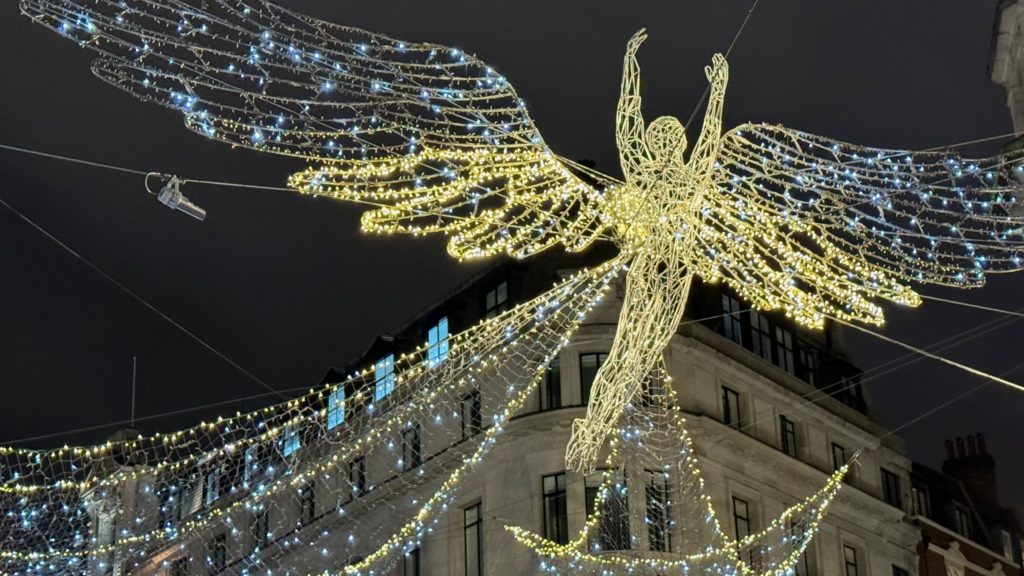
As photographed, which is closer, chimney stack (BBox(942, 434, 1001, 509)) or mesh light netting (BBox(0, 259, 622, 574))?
mesh light netting (BBox(0, 259, 622, 574))

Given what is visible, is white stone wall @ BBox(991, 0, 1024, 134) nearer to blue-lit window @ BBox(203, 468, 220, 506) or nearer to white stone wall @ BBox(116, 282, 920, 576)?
white stone wall @ BBox(116, 282, 920, 576)

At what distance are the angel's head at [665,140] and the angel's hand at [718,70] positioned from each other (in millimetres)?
654

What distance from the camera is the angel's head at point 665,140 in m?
16.5

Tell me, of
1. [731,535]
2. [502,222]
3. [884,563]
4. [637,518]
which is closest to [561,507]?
[637,518]

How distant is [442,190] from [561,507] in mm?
16583

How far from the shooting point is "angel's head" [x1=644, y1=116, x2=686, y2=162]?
1645cm

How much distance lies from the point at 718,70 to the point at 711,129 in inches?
33.6

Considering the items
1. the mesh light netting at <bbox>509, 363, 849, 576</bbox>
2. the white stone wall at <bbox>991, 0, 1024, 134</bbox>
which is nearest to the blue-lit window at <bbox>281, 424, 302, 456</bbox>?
the mesh light netting at <bbox>509, 363, 849, 576</bbox>

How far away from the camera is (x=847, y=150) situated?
16.6 metres

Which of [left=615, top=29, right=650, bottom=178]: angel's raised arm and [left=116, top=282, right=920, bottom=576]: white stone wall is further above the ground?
[left=615, top=29, right=650, bottom=178]: angel's raised arm

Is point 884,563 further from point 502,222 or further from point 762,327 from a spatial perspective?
point 502,222

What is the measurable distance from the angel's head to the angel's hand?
654 mm

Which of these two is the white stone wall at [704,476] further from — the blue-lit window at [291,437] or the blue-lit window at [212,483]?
the blue-lit window at [212,483]

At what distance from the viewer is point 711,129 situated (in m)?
16.2
